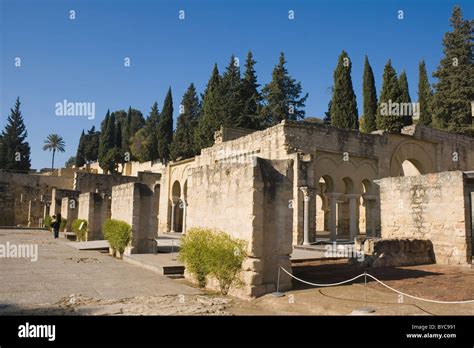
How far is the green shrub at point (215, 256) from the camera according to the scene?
23.4ft

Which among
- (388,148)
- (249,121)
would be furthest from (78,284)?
(249,121)

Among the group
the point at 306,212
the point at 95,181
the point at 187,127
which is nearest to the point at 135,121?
the point at 187,127

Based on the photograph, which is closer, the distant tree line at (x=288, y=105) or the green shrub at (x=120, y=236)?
the green shrub at (x=120, y=236)

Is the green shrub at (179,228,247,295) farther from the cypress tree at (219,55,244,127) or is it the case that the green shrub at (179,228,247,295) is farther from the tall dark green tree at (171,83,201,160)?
the tall dark green tree at (171,83,201,160)

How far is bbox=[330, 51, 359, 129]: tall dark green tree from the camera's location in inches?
1282

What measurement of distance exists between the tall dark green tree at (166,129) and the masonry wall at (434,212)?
34.5m

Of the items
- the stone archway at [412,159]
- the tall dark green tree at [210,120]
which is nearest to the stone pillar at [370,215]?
the stone archway at [412,159]

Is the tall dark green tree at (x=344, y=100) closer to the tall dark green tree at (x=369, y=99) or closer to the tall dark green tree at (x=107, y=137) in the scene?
the tall dark green tree at (x=369, y=99)

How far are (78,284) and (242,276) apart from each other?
3393 millimetres

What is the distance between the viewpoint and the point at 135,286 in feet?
25.2

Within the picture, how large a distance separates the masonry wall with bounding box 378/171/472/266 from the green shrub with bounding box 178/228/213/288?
7.91m

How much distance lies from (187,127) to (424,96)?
26.9 metres
